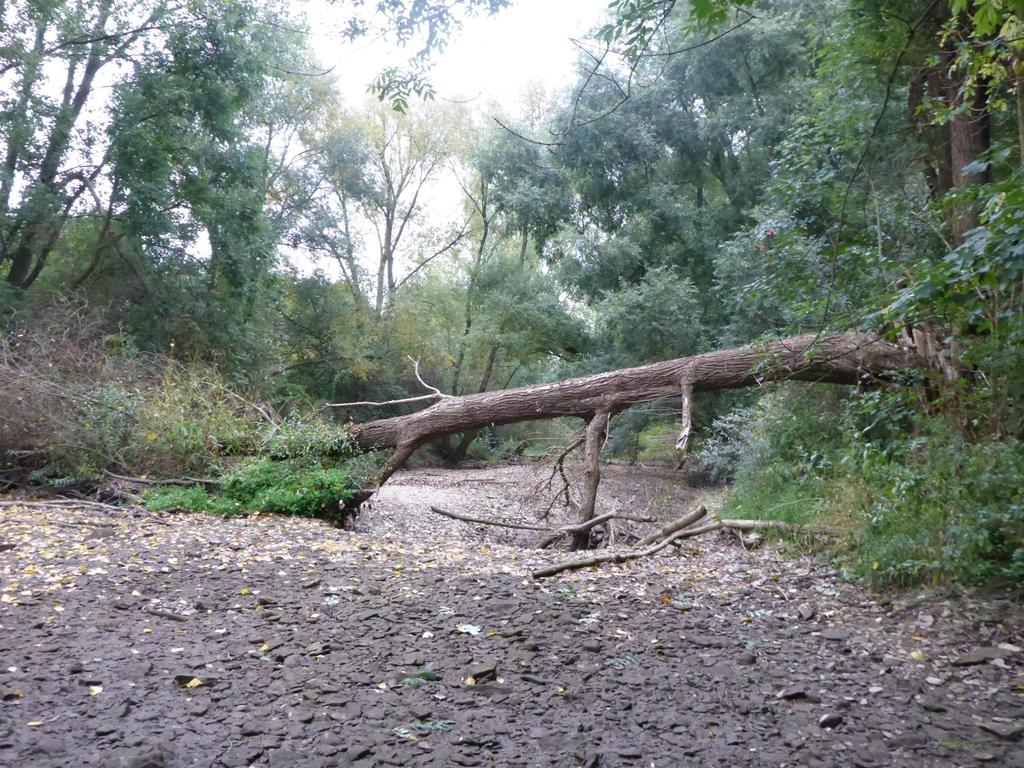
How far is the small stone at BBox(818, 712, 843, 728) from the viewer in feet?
7.95

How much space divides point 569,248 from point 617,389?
24.1 feet

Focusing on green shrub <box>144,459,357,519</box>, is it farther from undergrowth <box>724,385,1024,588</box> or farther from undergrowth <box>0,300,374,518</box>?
undergrowth <box>724,385,1024,588</box>

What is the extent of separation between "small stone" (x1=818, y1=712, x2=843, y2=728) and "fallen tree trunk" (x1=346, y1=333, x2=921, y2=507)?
11.6ft

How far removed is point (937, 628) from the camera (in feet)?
10.9

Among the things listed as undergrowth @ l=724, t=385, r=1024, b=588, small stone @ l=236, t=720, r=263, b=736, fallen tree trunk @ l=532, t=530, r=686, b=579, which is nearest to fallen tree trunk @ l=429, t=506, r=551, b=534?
fallen tree trunk @ l=532, t=530, r=686, b=579

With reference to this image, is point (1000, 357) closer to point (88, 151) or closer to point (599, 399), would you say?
point (599, 399)

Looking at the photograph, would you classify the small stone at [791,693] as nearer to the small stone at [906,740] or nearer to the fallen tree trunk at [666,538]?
the small stone at [906,740]

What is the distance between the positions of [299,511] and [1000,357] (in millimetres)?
5181

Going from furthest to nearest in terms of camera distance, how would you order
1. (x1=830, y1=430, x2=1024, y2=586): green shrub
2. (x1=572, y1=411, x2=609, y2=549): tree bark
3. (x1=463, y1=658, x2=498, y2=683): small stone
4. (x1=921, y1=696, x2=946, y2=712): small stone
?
(x1=572, y1=411, x2=609, y2=549): tree bark → (x1=830, y1=430, x2=1024, y2=586): green shrub → (x1=463, y1=658, x2=498, y2=683): small stone → (x1=921, y1=696, x2=946, y2=712): small stone

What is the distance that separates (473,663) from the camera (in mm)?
2883

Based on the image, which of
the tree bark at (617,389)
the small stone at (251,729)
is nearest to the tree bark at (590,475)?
the tree bark at (617,389)

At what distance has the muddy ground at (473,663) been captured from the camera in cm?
226

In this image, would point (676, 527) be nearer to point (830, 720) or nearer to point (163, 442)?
point (830, 720)

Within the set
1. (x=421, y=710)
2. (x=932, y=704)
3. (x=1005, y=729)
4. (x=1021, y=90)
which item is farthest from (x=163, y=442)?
(x=1021, y=90)
